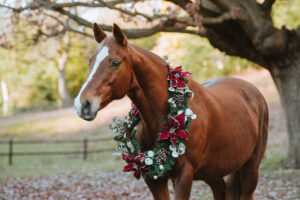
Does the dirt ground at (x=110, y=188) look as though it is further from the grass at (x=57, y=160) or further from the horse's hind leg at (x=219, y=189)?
the grass at (x=57, y=160)

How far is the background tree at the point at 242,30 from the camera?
775cm

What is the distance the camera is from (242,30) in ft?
27.0

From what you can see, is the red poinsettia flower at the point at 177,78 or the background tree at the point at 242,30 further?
the background tree at the point at 242,30

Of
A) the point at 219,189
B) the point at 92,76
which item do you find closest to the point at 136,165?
the point at 92,76

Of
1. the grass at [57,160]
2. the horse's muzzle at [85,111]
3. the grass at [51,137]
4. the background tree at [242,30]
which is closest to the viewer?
the horse's muzzle at [85,111]

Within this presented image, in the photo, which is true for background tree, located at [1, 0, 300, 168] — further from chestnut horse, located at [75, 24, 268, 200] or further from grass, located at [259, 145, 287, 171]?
chestnut horse, located at [75, 24, 268, 200]

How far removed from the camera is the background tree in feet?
25.4

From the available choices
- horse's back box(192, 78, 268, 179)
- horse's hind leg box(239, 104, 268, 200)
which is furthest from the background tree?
horse's hind leg box(239, 104, 268, 200)

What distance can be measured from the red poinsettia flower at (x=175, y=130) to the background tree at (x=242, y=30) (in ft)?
13.4

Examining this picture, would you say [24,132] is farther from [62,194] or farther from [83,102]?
[83,102]

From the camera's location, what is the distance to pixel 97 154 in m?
18.2

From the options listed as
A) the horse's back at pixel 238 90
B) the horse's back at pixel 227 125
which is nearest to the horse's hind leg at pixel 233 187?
the horse's back at pixel 227 125

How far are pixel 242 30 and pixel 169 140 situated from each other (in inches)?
224

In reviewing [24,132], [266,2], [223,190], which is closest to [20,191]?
[223,190]
